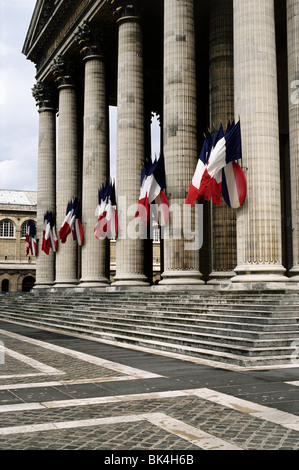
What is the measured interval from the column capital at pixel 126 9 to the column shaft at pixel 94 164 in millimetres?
5905

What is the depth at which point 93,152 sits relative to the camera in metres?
41.6

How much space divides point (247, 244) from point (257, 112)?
5.53 meters

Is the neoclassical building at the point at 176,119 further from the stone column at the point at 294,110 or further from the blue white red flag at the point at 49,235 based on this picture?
the blue white red flag at the point at 49,235

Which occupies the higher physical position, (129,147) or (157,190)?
(129,147)

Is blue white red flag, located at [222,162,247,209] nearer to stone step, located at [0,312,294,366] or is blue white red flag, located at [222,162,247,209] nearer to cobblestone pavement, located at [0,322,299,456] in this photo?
stone step, located at [0,312,294,366]

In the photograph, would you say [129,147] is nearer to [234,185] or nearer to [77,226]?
[77,226]

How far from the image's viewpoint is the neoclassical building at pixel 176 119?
77.3ft

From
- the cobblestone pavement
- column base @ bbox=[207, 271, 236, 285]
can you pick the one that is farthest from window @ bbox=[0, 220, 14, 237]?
the cobblestone pavement

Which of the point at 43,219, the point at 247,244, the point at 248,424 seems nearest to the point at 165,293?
the point at 247,244

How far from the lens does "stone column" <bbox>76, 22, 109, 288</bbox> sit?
1619 inches

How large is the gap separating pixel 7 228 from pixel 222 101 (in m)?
76.9

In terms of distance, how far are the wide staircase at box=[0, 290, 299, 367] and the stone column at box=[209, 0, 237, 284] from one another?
4.79m

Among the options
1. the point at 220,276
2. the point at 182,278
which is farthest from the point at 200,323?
the point at 220,276

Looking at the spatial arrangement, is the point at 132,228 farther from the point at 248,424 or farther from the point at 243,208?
the point at 248,424
